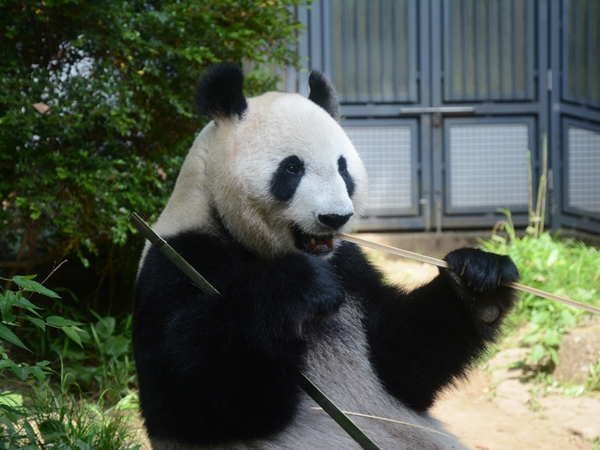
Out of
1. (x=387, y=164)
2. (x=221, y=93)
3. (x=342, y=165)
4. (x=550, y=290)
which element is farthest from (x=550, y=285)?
(x=221, y=93)

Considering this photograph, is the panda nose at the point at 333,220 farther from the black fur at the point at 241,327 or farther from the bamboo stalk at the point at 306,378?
the bamboo stalk at the point at 306,378

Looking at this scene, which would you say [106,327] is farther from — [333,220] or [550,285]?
[550,285]

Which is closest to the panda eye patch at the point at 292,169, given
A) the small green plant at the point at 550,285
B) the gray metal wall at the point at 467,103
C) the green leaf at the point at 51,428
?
the green leaf at the point at 51,428

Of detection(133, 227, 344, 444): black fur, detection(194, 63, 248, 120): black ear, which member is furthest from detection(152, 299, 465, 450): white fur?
detection(194, 63, 248, 120): black ear

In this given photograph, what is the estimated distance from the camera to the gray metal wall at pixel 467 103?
7176 millimetres

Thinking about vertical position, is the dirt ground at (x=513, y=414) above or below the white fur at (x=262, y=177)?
below

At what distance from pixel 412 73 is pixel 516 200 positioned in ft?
6.90

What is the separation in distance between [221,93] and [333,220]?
694mm

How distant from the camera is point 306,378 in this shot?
5.82ft

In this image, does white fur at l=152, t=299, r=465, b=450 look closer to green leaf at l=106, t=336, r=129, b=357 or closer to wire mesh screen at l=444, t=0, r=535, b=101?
green leaf at l=106, t=336, r=129, b=357

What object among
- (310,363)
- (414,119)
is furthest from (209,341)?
(414,119)

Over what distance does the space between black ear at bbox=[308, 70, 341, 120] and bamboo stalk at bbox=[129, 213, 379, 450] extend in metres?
1.05

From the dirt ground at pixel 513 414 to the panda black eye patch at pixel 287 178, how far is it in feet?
3.68

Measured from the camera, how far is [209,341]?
1.82m
